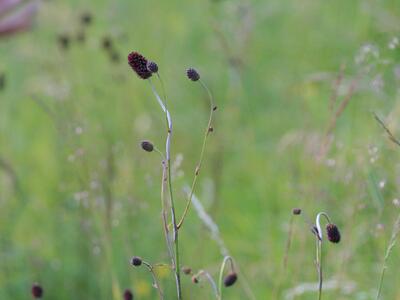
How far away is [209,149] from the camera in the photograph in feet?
11.4

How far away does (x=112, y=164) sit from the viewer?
7.88 feet

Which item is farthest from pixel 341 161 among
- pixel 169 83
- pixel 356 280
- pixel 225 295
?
pixel 169 83

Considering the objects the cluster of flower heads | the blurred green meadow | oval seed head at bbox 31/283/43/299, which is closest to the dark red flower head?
the cluster of flower heads

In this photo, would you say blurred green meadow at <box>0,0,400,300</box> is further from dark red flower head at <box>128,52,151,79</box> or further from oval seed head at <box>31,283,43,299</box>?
dark red flower head at <box>128,52,151,79</box>

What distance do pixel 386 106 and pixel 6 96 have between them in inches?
83.2

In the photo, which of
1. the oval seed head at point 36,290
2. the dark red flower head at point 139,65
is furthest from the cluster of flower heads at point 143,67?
the oval seed head at point 36,290

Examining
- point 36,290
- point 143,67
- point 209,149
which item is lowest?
point 209,149

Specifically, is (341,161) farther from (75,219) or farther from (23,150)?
(23,150)

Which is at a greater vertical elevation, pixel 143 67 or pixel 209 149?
pixel 143 67

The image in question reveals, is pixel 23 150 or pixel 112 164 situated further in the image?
pixel 23 150

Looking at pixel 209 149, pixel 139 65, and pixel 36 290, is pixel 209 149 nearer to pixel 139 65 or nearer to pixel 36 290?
pixel 36 290

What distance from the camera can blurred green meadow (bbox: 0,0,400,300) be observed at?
Answer: 92.4 inches

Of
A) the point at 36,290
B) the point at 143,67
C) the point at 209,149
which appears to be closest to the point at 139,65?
the point at 143,67

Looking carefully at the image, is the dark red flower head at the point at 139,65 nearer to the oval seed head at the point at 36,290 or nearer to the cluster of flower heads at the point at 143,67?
the cluster of flower heads at the point at 143,67
